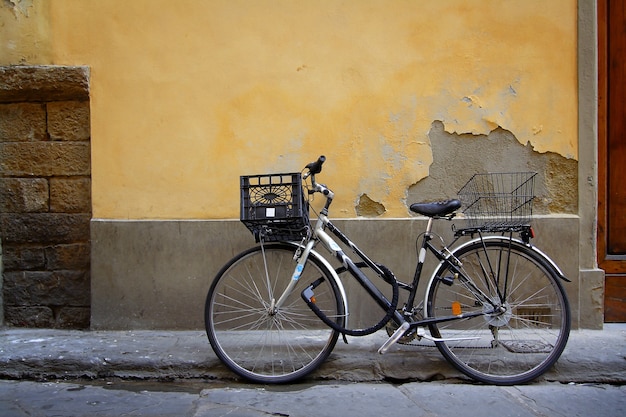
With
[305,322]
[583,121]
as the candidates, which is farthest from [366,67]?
[305,322]

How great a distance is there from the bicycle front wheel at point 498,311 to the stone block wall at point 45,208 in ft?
8.56

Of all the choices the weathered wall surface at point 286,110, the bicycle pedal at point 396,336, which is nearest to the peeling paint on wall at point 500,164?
the weathered wall surface at point 286,110

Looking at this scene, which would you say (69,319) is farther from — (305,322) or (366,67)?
(366,67)

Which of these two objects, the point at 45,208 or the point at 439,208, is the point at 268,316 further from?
the point at 45,208

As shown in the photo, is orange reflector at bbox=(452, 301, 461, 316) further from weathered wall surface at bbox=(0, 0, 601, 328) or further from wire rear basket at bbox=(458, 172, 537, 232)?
weathered wall surface at bbox=(0, 0, 601, 328)

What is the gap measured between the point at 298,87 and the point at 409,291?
1662 mm

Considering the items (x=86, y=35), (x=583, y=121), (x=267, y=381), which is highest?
(x=86, y=35)

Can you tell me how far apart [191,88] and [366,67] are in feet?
4.17

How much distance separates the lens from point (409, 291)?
364 cm

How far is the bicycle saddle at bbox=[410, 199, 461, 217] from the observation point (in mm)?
3531

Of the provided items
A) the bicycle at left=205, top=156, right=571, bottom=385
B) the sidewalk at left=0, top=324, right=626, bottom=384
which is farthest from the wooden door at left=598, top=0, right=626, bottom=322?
the bicycle at left=205, top=156, right=571, bottom=385

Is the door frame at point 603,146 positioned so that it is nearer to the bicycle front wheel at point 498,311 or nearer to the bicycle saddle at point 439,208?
the bicycle front wheel at point 498,311

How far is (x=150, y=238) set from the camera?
14.0 feet

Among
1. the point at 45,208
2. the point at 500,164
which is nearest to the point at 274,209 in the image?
the point at 500,164
